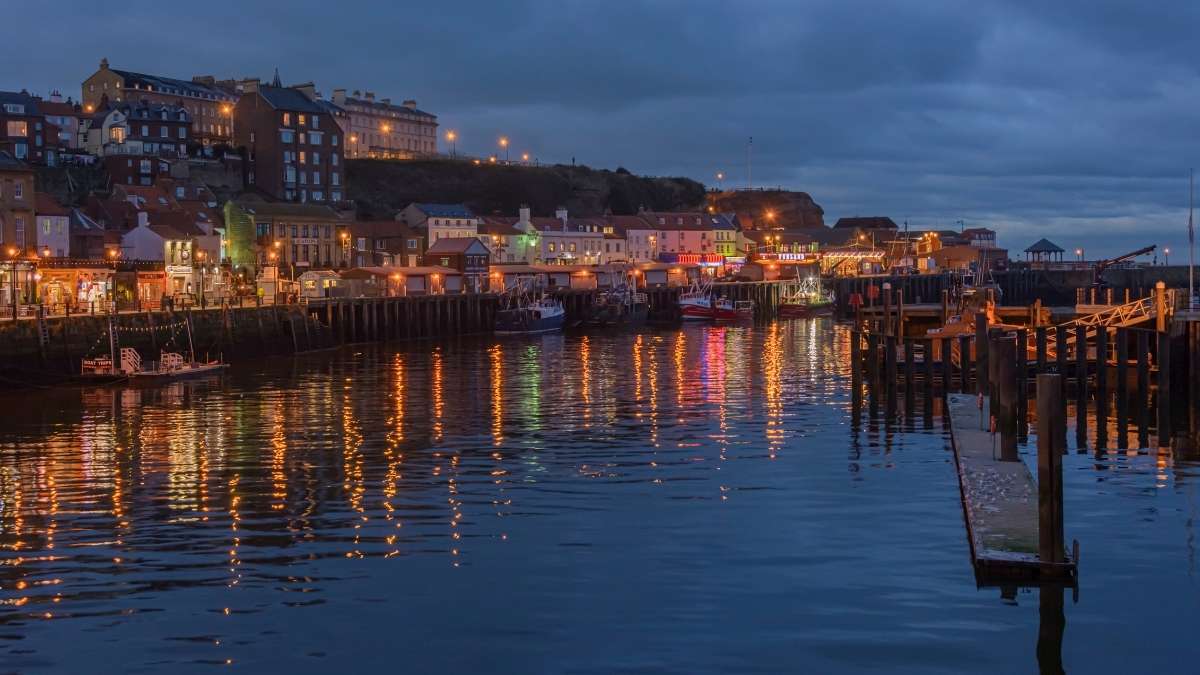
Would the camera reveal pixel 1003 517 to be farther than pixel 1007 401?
No

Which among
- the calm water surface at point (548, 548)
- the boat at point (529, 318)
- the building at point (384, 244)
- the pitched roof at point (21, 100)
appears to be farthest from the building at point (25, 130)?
the calm water surface at point (548, 548)

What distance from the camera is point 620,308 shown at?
4796 inches

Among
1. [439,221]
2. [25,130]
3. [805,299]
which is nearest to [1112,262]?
[805,299]

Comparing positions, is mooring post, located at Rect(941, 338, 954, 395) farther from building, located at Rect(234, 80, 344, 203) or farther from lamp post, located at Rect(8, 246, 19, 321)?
building, located at Rect(234, 80, 344, 203)

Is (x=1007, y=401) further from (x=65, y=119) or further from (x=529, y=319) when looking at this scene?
(x=65, y=119)

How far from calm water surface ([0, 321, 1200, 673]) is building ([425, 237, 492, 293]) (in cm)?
8549

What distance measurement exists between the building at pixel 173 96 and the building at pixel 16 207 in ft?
263

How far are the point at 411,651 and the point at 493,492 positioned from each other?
12.0 metres

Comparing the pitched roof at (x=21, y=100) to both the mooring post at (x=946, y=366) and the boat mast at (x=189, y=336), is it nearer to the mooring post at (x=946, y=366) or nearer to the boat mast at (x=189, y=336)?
the boat mast at (x=189, y=336)

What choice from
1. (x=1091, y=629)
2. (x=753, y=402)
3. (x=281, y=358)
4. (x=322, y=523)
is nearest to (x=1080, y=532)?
(x=1091, y=629)

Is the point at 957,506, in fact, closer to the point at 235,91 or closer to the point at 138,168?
the point at 138,168

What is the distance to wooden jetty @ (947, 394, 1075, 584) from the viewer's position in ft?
70.6

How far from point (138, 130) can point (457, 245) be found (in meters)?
49.9

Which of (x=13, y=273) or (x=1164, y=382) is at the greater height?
(x=13, y=273)
